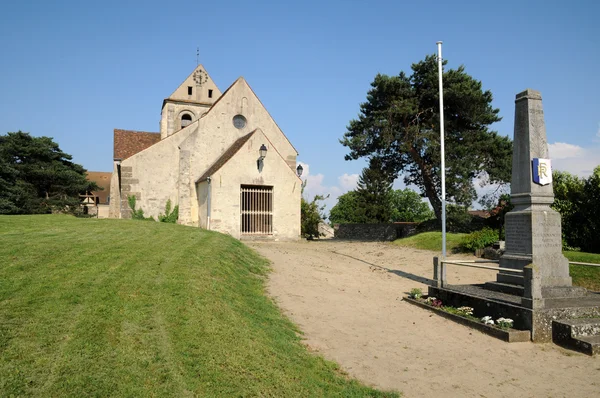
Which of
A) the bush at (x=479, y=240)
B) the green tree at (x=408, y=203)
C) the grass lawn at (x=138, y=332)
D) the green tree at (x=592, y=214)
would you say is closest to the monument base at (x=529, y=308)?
the grass lawn at (x=138, y=332)

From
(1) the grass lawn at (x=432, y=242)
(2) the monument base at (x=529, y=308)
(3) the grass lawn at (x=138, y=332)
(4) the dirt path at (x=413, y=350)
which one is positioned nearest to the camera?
(3) the grass lawn at (x=138, y=332)

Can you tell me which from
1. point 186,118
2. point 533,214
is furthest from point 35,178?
point 533,214

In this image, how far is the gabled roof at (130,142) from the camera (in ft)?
92.0

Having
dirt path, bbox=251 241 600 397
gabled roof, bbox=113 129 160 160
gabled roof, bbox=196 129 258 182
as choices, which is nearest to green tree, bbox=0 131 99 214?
gabled roof, bbox=113 129 160 160

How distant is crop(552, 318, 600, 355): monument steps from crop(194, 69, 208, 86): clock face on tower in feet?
110

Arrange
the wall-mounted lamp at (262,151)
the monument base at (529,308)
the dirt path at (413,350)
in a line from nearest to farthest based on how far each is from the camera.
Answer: the dirt path at (413,350) < the monument base at (529,308) < the wall-mounted lamp at (262,151)

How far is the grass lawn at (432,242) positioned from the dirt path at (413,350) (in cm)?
1018

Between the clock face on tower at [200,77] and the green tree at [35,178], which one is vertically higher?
the clock face on tower at [200,77]

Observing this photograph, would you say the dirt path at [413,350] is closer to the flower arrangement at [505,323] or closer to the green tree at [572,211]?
the flower arrangement at [505,323]

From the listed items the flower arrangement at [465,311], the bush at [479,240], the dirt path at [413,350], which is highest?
the bush at [479,240]

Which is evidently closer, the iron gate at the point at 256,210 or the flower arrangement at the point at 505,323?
the flower arrangement at the point at 505,323

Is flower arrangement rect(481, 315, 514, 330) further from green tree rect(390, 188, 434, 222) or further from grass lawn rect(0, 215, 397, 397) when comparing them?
green tree rect(390, 188, 434, 222)

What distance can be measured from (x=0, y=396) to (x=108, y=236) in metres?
8.75

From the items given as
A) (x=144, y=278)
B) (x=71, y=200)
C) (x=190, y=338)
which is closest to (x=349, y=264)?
(x=144, y=278)
